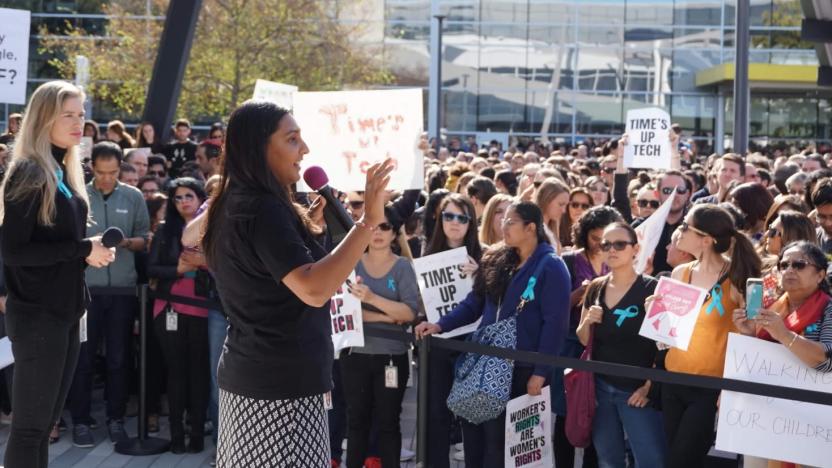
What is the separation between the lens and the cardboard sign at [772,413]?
17.4 ft

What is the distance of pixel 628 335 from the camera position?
6.09m

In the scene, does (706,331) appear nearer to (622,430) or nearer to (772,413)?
(772,413)

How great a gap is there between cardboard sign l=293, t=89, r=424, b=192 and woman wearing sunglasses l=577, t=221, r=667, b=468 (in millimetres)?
1710

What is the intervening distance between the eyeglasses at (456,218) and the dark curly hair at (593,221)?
28.1 inches

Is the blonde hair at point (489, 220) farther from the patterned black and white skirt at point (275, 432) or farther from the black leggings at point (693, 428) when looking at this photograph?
the patterned black and white skirt at point (275, 432)

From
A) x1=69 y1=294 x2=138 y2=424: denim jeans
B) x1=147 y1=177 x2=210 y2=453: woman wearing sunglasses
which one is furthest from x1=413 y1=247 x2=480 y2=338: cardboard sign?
x1=69 y1=294 x2=138 y2=424: denim jeans

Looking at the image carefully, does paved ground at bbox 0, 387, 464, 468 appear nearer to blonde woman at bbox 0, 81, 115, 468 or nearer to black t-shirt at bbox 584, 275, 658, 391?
black t-shirt at bbox 584, 275, 658, 391

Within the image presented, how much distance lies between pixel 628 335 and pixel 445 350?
1228 millimetres

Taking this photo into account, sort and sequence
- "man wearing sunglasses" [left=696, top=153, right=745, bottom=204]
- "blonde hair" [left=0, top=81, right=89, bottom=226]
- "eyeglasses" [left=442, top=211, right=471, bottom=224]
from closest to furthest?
1. "blonde hair" [left=0, top=81, right=89, bottom=226]
2. "eyeglasses" [left=442, top=211, right=471, bottom=224]
3. "man wearing sunglasses" [left=696, top=153, right=745, bottom=204]

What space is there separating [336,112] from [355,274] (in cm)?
125

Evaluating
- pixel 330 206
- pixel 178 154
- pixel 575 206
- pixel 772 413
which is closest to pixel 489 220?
pixel 575 206

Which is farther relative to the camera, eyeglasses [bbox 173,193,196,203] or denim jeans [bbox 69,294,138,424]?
denim jeans [bbox 69,294,138,424]

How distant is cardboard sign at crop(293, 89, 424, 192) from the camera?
24.3 ft

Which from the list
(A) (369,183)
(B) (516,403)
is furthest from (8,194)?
(B) (516,403)
